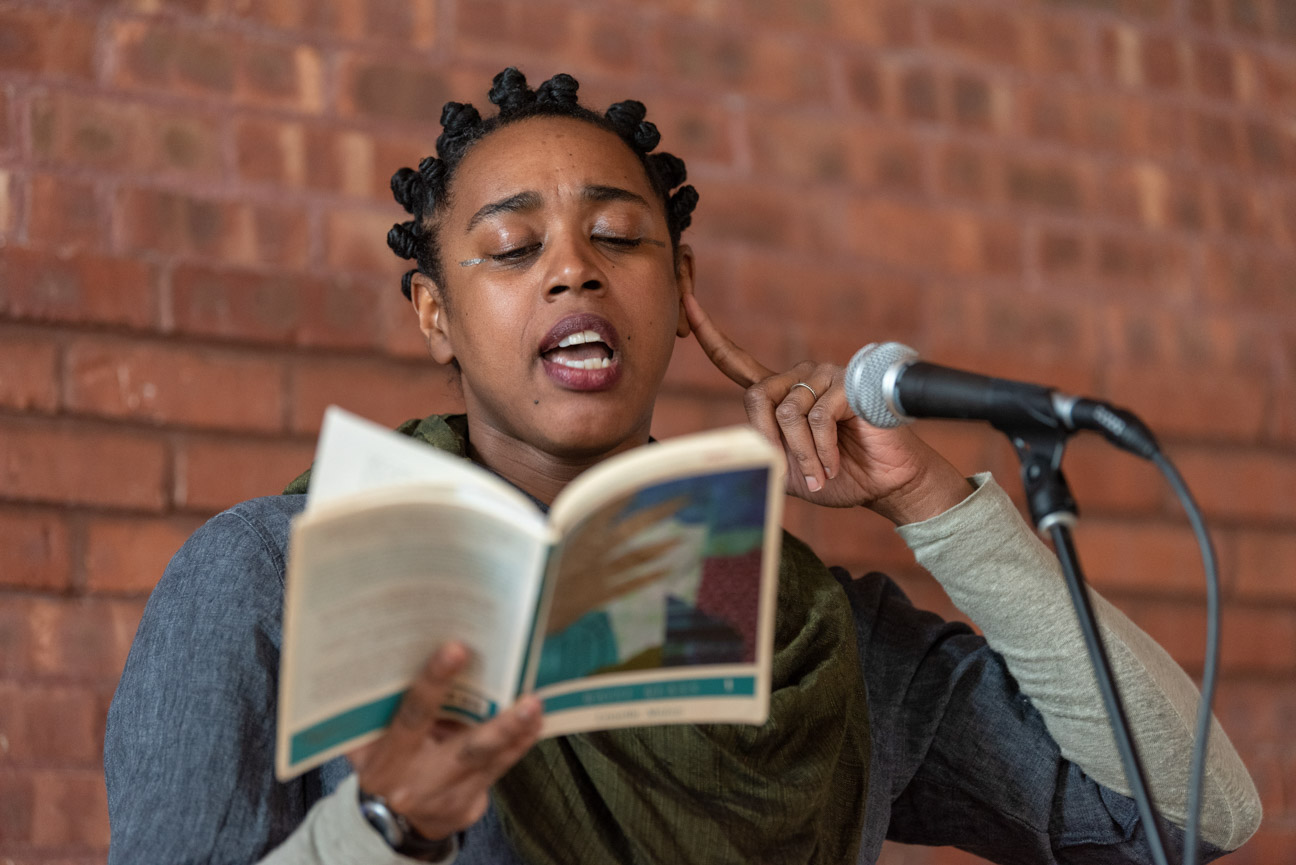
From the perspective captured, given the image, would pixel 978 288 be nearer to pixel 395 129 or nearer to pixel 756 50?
pixel 756 50

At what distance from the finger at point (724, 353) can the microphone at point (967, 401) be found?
0.38 m

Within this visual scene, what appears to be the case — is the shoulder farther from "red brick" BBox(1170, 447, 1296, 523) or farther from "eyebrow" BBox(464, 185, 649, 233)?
"red brick" BBox(1170, 447, 1296, 523)

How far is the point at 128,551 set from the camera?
1651 mm

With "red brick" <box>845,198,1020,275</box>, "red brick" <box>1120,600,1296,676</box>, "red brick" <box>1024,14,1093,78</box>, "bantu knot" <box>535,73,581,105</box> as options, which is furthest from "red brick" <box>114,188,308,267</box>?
"red brick" <box>1120,600,1296,676</box>

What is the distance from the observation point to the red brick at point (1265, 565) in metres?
2.15

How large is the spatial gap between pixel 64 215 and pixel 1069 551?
4.51 ft

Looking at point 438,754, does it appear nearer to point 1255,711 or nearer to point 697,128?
point 697,128

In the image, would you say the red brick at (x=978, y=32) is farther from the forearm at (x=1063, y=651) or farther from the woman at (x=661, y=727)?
the forearm at (x=1063, y=651)

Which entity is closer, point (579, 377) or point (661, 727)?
point (661, 727)

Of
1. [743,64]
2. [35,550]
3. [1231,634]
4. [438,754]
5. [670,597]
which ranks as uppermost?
[743,64]

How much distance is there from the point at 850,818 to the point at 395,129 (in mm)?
1125

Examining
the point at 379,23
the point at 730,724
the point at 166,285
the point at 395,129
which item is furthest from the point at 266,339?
the point at 730,724

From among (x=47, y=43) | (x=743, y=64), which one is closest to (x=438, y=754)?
(x=47, y=43)

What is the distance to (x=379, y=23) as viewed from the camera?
182 centimetres
